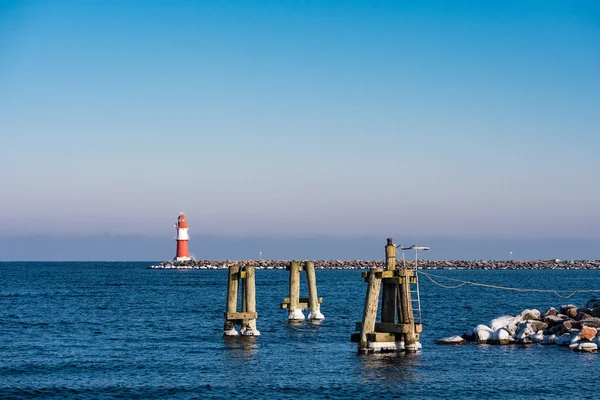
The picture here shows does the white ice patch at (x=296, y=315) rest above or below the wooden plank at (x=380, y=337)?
below

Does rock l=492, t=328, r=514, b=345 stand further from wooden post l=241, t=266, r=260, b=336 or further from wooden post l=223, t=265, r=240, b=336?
wooden post l=223, t=265, r=240, b=336

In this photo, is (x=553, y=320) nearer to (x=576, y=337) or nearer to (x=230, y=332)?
(x=576, y=337)

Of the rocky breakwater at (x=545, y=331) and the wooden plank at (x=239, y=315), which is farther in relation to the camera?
the wooden plank at (x=239, y=315)

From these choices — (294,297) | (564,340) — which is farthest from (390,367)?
(294,297)

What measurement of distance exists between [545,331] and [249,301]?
13.5m

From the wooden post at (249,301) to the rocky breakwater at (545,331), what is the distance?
8632mm

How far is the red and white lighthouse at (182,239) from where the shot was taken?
151m

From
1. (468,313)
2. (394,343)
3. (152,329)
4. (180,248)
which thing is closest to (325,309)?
(468,313)

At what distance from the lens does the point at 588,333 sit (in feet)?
103

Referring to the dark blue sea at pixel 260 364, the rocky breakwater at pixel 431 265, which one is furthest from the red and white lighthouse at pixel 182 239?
the dark blue sea at pixel 260 364

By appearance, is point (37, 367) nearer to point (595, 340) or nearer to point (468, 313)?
point (595, 340)

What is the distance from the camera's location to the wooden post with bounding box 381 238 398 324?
28922 mm

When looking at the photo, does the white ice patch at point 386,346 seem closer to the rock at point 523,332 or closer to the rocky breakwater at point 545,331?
the rocky breakwater at point 545,331

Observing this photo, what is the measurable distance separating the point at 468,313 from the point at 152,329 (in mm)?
21680
